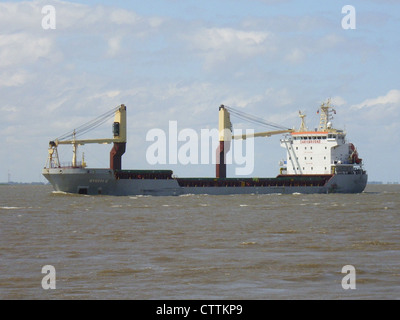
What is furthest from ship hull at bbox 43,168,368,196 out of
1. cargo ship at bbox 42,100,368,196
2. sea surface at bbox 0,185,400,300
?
sea surface at bbox 0,185,400,300

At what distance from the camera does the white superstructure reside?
230 feet

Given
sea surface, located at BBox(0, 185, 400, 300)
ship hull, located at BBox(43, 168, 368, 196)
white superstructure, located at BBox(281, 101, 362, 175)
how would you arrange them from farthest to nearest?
white superstructure, located at BBox(281, 101, 362, 175)
ship hull, located at BBox(43, 168, 368, 196)
sea surface, located at BBox(0, 185, 400, 300)

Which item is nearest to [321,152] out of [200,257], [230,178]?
[230,178]

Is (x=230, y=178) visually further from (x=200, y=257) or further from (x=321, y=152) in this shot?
(x=200, y=257)

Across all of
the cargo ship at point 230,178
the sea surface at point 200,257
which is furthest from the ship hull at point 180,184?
the sea surface at point 200,257

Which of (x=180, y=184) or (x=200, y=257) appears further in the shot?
(x=180, y=184)

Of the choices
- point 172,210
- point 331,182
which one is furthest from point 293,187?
point 172,210

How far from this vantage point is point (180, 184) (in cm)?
6450

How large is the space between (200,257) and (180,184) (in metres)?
44.3

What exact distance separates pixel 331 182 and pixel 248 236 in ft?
146

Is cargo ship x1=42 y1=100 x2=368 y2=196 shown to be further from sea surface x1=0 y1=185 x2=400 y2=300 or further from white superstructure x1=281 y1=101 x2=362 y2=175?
sea surface x1=0 y1=185 x2=400 y2=300

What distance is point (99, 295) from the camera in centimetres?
1480

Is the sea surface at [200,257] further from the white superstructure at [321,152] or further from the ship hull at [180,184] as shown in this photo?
the white superstructure at [321,152]
